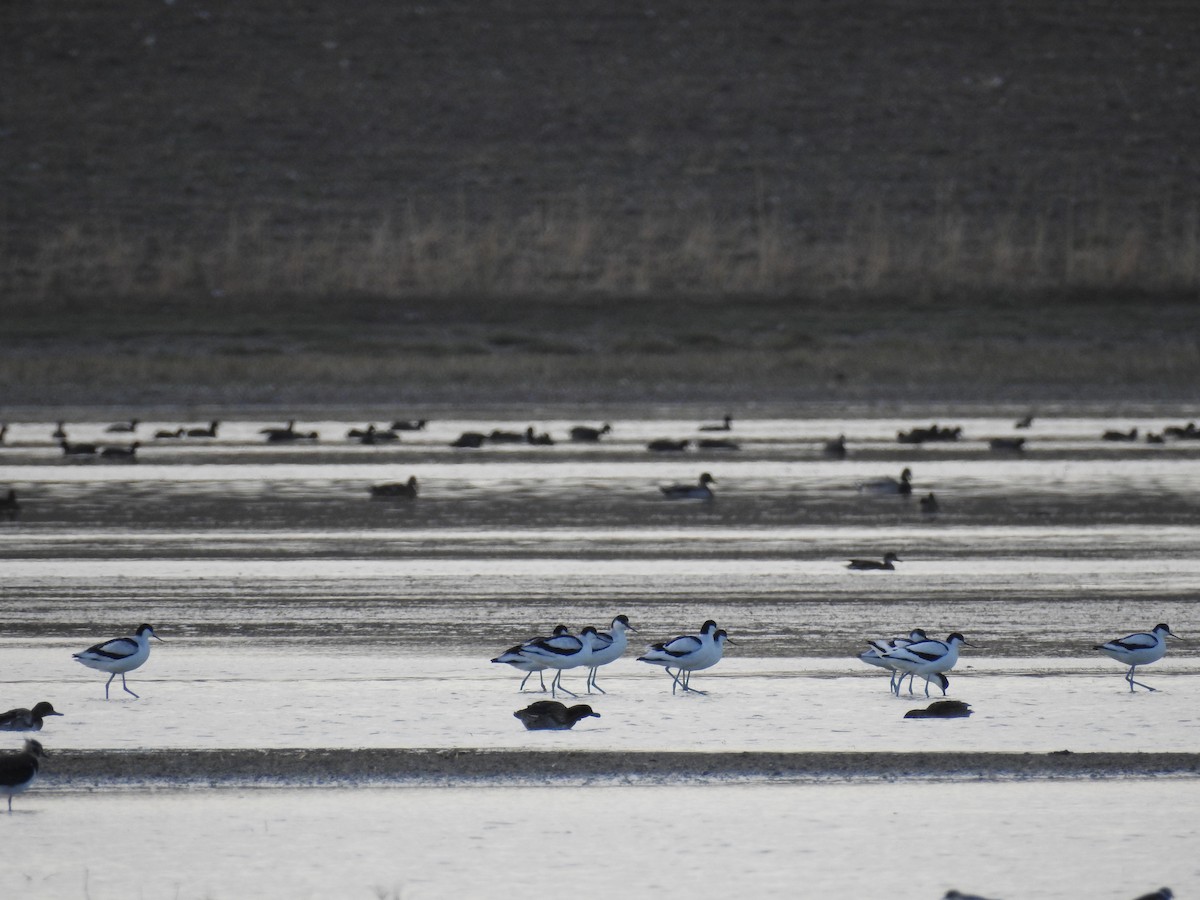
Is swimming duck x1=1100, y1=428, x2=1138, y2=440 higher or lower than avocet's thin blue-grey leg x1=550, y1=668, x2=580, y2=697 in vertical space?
higher

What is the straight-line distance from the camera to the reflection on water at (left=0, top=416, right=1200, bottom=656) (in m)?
13.1


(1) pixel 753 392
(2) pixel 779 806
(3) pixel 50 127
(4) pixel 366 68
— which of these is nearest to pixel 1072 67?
(4) pixel 366 68

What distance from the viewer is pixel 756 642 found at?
39.9 ft

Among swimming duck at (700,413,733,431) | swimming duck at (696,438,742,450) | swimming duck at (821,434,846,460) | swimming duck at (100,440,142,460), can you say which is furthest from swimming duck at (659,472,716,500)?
swimming duck at (100,440,142,460)

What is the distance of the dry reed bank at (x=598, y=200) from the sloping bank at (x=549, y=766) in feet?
82.2

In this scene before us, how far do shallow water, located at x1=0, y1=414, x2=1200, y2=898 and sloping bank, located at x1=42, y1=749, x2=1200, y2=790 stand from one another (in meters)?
0.17

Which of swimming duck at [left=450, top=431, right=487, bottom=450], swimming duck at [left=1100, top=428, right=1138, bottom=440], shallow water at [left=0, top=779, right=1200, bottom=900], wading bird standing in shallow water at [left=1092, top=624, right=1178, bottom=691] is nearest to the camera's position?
shallow water at [left=0, top=779, right=1200, bottom=900]

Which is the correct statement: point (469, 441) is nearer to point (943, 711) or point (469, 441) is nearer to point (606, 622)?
point (606, 622)

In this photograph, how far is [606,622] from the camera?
42.3 feet

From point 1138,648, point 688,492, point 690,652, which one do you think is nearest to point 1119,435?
point 688,492

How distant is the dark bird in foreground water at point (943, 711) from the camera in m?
9.93

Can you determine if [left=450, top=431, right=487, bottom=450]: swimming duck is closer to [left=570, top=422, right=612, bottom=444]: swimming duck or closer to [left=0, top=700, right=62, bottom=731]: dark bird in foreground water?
[left=570, top=422, right=612, bottom=444]: swimming duck

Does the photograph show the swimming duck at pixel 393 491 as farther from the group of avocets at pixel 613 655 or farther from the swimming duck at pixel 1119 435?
the swimming duck at pixel 1119 435

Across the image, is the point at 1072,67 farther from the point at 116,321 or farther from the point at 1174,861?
the point at 1174,861
